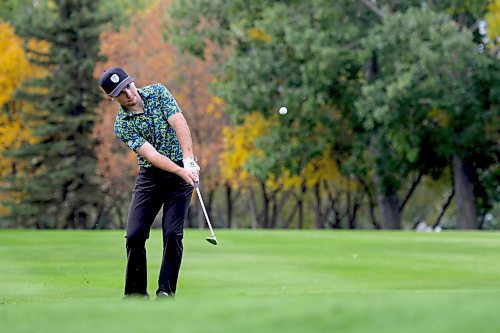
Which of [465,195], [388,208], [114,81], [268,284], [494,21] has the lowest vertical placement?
[388,208]

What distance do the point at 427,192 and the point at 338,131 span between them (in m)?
22.1

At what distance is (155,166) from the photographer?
35.3 feet

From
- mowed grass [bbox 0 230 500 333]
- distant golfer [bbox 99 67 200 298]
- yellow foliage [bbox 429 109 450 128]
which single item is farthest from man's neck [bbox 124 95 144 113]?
yellow foliage [bbox 429 109 450 128]

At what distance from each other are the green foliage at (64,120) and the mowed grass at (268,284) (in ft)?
81.9

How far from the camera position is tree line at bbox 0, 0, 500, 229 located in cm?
4125

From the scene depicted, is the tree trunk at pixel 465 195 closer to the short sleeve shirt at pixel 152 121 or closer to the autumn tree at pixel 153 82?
→ the autumn tree at pixel 153 82

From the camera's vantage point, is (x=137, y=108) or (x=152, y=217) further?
(x=152, y=217)

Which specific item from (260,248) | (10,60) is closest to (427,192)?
(10,60)

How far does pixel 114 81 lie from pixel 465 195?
37108mm

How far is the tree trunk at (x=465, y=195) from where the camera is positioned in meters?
45.9

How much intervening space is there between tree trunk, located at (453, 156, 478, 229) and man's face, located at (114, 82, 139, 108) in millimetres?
36463

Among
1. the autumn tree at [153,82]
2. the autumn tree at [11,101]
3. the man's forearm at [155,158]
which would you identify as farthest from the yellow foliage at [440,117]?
the man's forearm at [155,158]

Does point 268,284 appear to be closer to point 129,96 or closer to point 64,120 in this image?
point 129,96

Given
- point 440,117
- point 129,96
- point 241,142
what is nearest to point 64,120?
point 241,142
